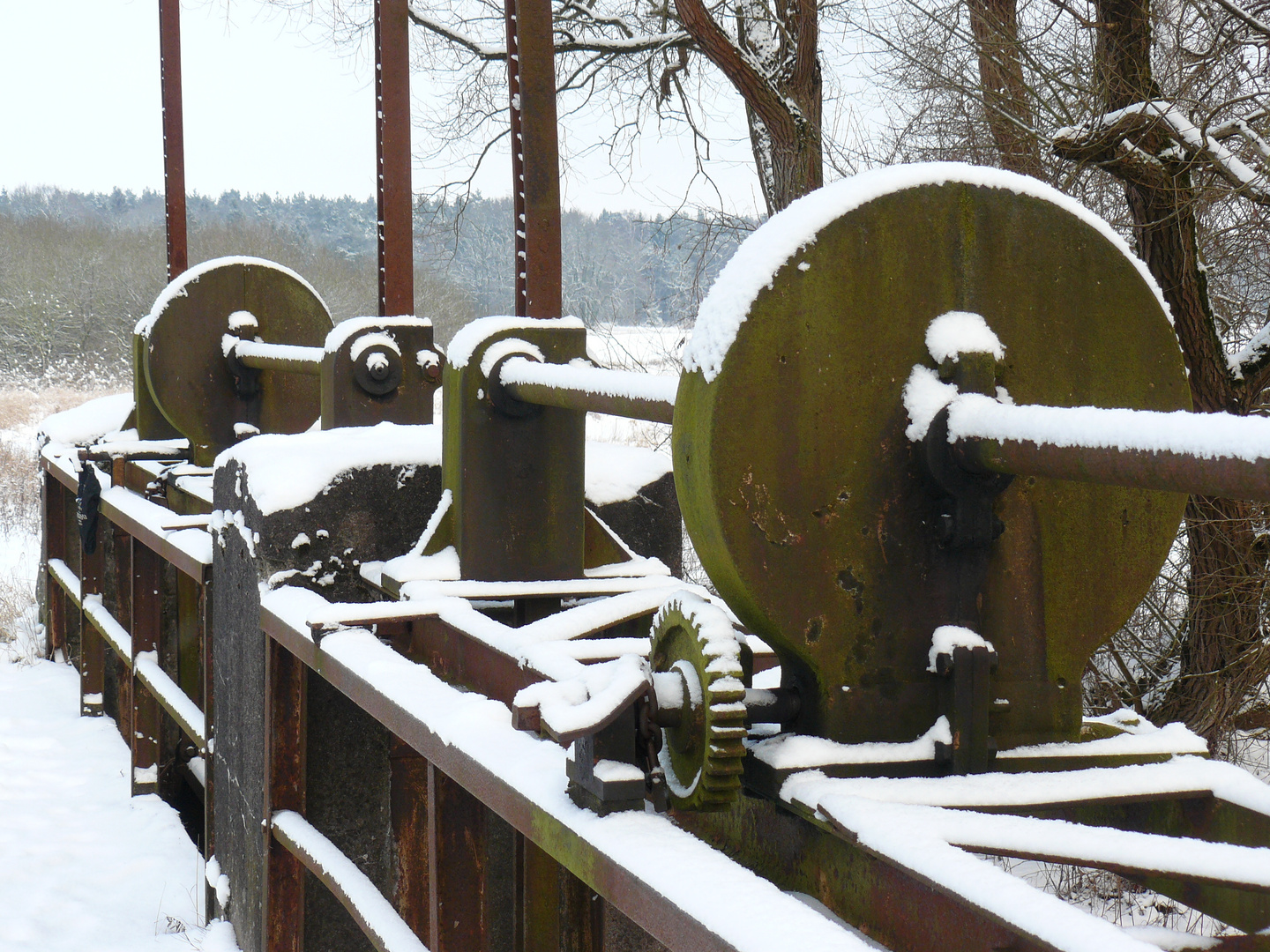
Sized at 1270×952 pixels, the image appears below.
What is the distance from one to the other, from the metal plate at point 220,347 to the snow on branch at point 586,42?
5011 mm

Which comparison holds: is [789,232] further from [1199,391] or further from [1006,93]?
[1006,93]

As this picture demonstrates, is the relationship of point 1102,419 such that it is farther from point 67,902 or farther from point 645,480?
point 67,902

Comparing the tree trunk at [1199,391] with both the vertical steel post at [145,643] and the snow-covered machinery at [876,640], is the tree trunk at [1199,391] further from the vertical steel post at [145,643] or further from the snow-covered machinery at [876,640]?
the vertical steel post at [145,643]

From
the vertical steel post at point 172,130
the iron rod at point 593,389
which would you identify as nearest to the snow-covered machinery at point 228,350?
the vertical steel post at point 172,130

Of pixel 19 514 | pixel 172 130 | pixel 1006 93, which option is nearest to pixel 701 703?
pixel 1006 93

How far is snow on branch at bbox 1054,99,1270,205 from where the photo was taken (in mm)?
4805

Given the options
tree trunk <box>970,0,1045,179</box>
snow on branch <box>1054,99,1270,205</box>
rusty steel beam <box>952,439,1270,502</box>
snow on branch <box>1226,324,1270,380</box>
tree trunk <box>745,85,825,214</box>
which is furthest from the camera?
tree trunk <box>745,85,825,214</box>

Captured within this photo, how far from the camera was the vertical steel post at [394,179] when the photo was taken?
Result: 14.3ft

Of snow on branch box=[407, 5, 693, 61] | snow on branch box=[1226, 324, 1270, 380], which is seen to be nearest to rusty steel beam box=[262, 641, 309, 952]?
snow on branch box=[1226, 324, 1270, 380]

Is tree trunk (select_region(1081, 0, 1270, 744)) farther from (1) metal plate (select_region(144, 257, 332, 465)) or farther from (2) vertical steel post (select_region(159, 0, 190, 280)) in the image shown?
(2) vertical steel post (select_region(159, 0, 190, 280))

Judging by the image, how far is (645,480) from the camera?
3.91m

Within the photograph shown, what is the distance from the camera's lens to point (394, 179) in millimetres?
4418

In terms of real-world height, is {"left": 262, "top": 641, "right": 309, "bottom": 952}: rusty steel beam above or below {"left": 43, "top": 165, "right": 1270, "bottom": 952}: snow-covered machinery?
below

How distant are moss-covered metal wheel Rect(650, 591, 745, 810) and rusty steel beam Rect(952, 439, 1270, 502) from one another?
424mm
